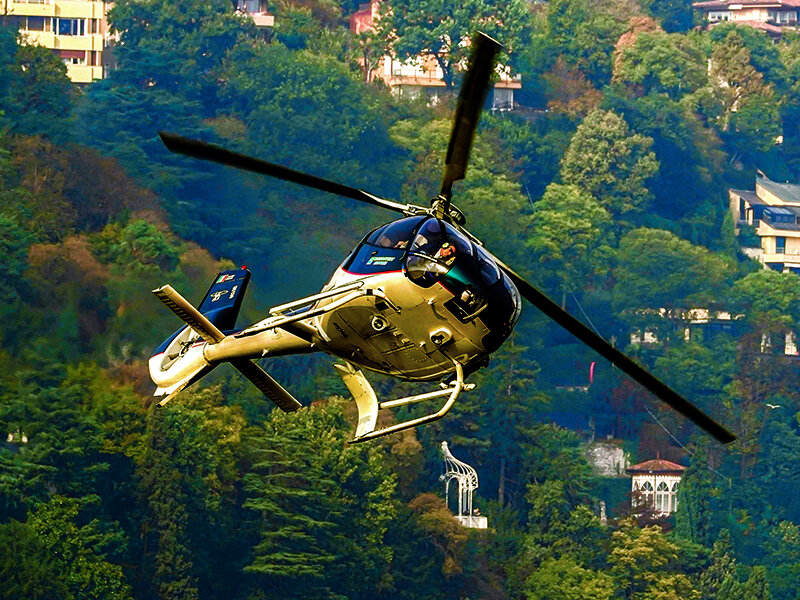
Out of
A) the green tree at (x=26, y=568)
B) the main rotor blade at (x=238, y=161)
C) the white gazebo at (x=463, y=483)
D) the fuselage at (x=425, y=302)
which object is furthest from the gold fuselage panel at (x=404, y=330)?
the white gazebo at (x=463, y=483)

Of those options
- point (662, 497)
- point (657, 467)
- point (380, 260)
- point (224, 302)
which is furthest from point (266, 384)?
point (657, 467)

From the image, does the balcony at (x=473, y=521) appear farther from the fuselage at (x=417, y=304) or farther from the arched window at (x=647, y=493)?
the fuselage at (x=417, y=304)

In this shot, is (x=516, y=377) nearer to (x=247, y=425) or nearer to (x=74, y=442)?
(x=247, y=425)

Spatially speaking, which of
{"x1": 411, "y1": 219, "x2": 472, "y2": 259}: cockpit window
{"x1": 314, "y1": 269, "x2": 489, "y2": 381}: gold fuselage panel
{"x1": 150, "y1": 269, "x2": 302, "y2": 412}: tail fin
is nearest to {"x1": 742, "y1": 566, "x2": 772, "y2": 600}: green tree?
{"x1": 150, "y1": 269, "x2": 302, "y2": 412}: tail fin

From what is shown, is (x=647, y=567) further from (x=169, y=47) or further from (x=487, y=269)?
(x=487, y=269)

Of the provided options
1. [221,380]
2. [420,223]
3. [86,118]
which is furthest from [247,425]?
[420,223]
